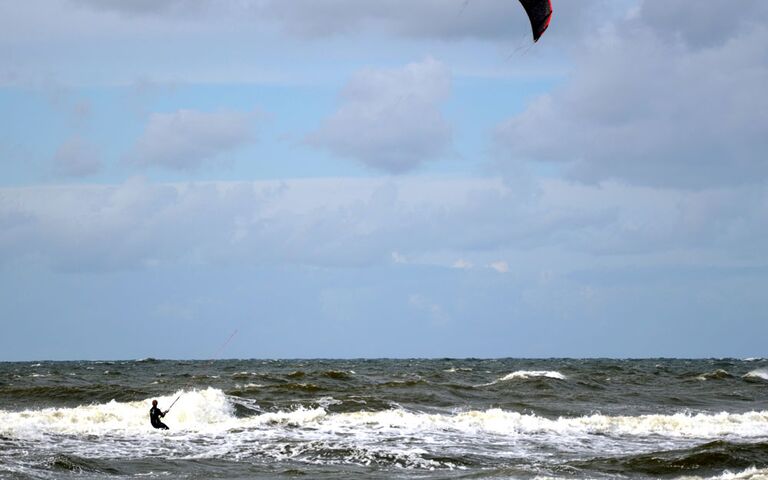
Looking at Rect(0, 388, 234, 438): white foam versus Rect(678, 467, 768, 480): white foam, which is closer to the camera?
Rect(678, 467, 768, 480): white foam

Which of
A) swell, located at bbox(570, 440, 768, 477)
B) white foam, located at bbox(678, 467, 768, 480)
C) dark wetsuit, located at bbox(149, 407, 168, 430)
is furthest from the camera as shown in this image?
dark wetsuit, located at bbox(149, 407, 168, 430)

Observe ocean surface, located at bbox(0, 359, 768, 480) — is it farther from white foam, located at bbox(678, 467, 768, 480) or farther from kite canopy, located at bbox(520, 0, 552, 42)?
kite canopy, located at bbox(520, 0, 552, 42)

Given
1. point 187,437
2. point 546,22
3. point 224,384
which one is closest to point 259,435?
point 187,437

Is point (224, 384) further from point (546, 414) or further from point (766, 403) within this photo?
point (766, 403)

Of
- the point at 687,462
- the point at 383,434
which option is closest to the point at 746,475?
the point at 687,462

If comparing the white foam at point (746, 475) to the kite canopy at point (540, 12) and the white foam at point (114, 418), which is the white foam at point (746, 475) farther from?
the white foam at point (114, 418)

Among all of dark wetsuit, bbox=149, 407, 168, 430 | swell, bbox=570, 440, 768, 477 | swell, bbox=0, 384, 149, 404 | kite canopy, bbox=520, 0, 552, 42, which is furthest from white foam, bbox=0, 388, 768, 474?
kite canopy, bbox=520, 0, 552, 42

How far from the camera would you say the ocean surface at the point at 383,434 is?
61.1 feet

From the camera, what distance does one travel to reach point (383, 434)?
2333cm

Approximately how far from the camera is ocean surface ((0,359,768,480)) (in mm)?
18625

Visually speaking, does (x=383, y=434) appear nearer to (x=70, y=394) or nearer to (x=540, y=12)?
(x=540, y=12)

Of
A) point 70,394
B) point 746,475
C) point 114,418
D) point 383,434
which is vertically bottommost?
point 746,475

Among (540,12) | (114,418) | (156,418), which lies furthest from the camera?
(114,418)

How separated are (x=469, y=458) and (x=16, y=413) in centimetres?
1361
